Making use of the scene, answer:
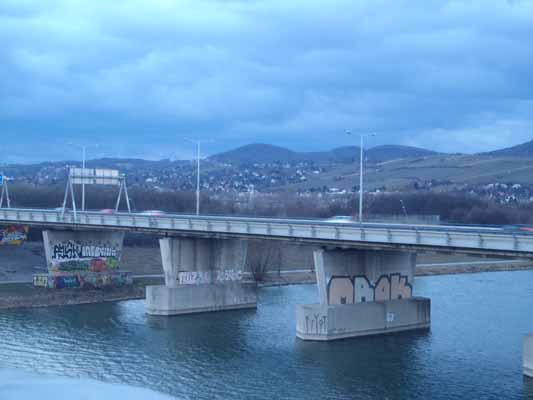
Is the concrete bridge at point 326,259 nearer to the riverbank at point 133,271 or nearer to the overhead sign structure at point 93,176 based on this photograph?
the overhead sign structure at point 93,176

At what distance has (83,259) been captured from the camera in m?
71.4

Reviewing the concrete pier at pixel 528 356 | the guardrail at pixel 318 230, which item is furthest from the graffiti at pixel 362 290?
the concrete pier at pixel 528 356

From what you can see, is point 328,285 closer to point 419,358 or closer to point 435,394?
point 419,358

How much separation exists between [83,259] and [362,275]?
31.1m

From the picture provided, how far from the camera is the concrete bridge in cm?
4191

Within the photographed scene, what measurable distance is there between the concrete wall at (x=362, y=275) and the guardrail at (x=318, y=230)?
1954 mm

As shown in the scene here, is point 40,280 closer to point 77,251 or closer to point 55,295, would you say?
point 55,295

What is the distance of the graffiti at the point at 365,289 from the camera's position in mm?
48438

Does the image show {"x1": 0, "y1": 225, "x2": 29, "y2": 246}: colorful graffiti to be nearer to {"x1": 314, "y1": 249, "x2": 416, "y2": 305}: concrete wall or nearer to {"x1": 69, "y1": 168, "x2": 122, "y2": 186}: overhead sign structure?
{"x1": 69, "y1": 168, "x2": 122, "y2": 186}: overhead sign structure

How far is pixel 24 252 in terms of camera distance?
276 ft

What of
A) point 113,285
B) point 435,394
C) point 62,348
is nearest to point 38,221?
point 113,285

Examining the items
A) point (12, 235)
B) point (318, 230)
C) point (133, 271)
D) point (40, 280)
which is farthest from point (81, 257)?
point (318, 230)

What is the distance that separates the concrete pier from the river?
586 millimetres

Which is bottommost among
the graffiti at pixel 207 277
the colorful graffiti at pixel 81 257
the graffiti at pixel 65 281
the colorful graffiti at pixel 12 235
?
the graffiti at pixel 65 281
